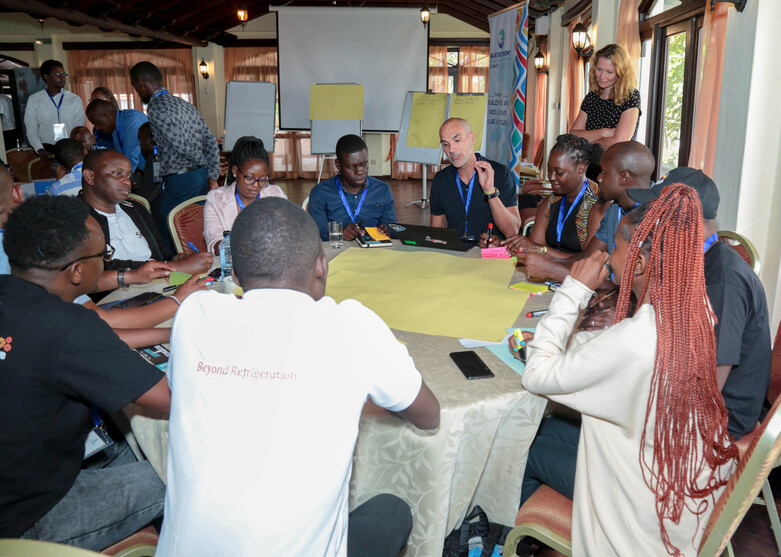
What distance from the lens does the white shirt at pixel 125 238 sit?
2.60 metres

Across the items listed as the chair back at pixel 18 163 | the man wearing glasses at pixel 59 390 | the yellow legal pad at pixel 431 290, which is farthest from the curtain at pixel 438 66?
the man wearing glasses at pixel 59 390

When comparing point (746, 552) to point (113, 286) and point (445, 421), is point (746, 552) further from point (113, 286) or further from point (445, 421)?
point (113, 286)

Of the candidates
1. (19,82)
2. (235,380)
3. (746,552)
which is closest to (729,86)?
(746,552)

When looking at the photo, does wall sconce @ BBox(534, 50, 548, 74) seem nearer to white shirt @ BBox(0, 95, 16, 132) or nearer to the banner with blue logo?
the banner with blue logo

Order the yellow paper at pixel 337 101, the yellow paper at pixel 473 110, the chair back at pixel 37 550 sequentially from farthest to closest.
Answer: the yellow paper at pixel 337 101 < the yellow paper at pixel 473 110 < the chair back at pixel 37 550

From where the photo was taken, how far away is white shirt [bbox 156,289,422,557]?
2.95 feet

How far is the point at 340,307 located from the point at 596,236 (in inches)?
67.3

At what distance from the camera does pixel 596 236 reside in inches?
95.7

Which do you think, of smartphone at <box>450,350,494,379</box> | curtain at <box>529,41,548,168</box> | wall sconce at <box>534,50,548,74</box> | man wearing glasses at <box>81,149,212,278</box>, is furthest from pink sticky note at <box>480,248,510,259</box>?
wall sconce at <box>534,50,548,74</box>

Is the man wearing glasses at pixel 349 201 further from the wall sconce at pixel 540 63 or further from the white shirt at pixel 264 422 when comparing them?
the wall sconce at pixel 540 63

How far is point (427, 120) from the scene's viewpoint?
8539 millimetres

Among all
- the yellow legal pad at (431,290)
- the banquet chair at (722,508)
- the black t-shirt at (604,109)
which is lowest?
the banquet chair at (722,508)

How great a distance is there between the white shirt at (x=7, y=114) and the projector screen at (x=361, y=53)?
4.10 m

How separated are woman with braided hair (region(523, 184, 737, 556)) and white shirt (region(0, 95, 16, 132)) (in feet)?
29.2
